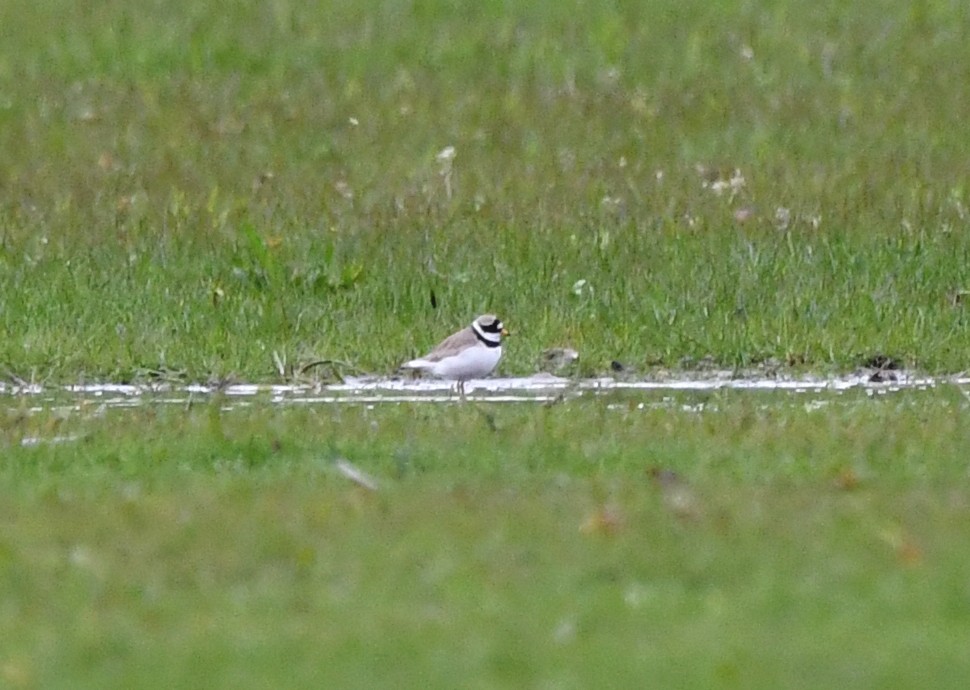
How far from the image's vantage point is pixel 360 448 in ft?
32.6

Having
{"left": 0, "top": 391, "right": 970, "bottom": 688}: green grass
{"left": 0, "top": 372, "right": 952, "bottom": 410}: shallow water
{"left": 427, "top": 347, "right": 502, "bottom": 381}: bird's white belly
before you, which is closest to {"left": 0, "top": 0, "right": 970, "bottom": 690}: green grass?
{"left": 0, "top": 391, "right": 970, "bottom": 688}: green grass

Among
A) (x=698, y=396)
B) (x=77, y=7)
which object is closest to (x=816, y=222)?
(x=698, y=396)

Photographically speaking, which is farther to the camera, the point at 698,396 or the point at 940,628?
the point at 698,396

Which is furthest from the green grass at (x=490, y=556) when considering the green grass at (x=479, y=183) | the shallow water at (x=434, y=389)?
the green grass at (x=479, y=183)

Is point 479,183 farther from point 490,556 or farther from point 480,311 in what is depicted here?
point 490,556

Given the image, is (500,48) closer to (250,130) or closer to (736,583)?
(250,130)

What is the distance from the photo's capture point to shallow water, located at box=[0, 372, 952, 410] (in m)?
12.4

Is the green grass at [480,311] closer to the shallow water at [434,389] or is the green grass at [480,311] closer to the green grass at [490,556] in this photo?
the green grass at [490,556]

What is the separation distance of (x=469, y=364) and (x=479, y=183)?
5.66m

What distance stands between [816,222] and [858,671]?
10827 millimetres

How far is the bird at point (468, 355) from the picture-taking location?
1237cm

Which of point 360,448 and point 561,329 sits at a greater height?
point 360,448

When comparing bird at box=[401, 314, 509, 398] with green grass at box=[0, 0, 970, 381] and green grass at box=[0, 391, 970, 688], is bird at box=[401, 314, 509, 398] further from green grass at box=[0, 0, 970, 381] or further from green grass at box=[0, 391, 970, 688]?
green grass at box=[0, 391, 970, 688]

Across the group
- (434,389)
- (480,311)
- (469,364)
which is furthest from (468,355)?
(480,311)
